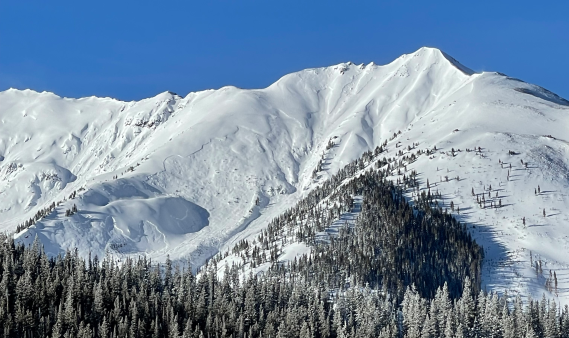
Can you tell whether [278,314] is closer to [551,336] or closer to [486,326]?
[486,326]

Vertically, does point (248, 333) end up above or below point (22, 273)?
below

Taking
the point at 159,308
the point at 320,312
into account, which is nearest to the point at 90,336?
the point at 159,308

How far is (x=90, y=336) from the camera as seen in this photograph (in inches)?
6137

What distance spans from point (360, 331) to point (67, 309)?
218 feet

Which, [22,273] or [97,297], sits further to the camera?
[22,273]

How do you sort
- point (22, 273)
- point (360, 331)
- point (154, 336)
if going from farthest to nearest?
point (22, 273) → point (360, 331) → point (154, 336)

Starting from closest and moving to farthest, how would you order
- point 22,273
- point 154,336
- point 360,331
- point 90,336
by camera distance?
point 90,336
point 154,336
point 360,331
point 22,273

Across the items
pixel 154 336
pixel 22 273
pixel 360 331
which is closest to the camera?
pixel 154 336

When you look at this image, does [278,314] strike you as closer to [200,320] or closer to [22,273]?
[200,320]

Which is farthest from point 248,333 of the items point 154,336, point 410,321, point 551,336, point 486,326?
point 551,336

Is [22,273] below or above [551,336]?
above

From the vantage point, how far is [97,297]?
177 meters

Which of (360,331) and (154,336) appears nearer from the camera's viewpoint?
(154,336)

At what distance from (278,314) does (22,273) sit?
64508mm
